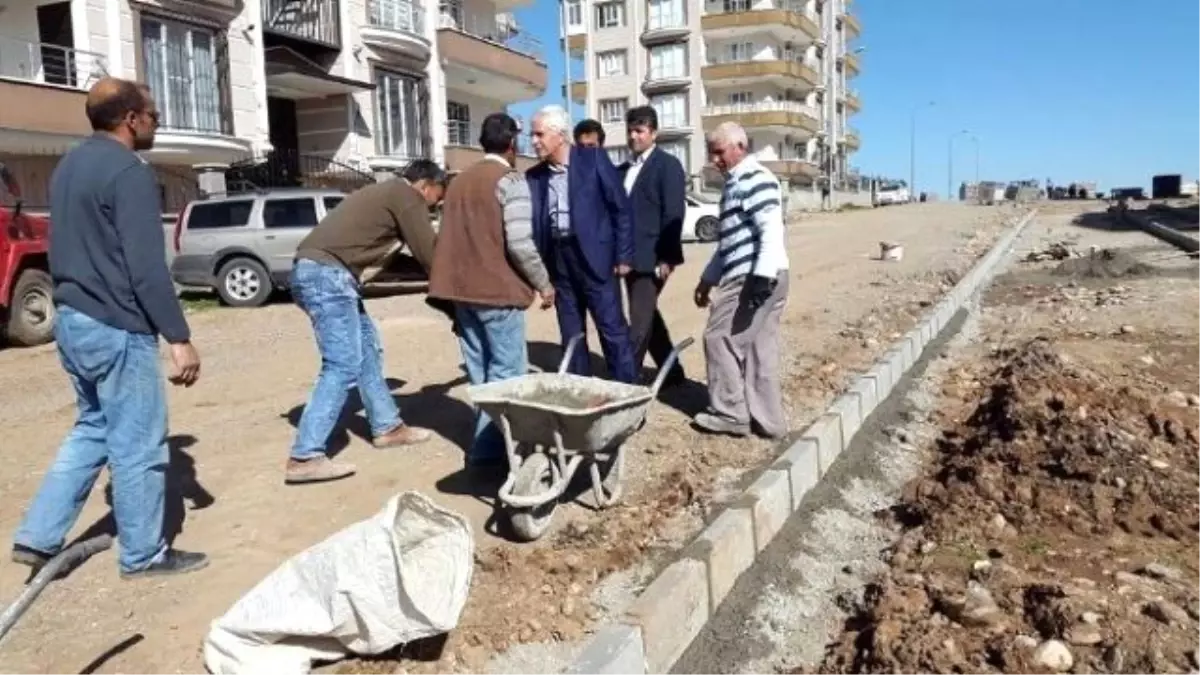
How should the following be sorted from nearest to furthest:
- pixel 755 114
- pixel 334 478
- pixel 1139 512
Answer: pixel 1139 512
pixel 334 478
pixel 755 114

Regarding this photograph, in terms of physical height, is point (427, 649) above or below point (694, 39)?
below

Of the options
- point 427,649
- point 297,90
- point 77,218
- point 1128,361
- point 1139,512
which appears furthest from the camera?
point 297,90

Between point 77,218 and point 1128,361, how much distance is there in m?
7.71

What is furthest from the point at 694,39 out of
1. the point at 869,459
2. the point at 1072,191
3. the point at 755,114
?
the point at 869,459

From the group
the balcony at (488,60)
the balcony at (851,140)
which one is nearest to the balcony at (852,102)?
the balcony at (851,140)

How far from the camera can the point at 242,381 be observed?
861cm

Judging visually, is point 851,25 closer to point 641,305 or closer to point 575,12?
point 575,12

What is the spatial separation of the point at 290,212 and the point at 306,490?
10.7 metres

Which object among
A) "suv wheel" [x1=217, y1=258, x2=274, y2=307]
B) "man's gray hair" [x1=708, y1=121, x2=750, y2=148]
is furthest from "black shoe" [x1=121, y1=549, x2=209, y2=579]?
"suv wheel" [x1=217, y1=258, x2=274, y2=307]

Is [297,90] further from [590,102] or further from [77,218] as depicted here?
[590,102]

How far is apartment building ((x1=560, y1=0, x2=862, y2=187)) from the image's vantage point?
59.6m

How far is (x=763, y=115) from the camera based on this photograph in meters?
59.3

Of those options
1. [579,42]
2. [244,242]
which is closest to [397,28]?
[244,242]

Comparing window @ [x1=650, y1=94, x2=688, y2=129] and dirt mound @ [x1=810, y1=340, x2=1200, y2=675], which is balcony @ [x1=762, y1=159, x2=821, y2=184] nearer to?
window @ [x1=650, y1=94, x2=688, y2=129]
